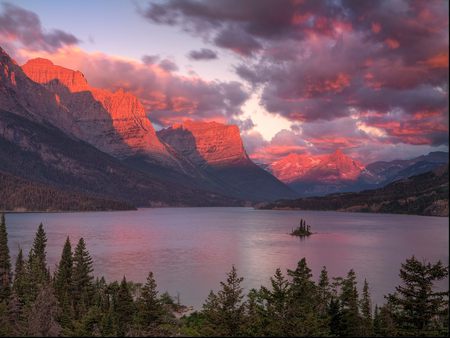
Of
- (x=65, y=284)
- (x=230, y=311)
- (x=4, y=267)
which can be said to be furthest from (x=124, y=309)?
(x=4, y=267)

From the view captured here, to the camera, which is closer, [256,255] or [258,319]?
[258,319]

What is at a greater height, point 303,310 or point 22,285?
point 303,310

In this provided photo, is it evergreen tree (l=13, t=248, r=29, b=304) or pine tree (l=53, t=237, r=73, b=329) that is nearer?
pine tree (l=53, t=237, r=73, b=329)

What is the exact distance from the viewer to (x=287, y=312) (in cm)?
5184

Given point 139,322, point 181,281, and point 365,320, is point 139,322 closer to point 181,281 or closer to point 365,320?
point 365,320

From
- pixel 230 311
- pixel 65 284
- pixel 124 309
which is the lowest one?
pixel 124 309

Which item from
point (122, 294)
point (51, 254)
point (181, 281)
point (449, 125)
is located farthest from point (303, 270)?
point (51, 254)

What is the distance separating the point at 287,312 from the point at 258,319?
3.53m

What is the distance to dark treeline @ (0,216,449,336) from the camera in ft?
155

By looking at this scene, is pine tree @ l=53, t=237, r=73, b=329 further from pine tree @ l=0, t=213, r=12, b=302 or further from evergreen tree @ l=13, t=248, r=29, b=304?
pine tree @ l=0, t=213, r=12, b=302

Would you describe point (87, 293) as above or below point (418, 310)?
below

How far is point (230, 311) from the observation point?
165ft

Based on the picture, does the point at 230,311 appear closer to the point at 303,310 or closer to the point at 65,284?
the point at 303,310

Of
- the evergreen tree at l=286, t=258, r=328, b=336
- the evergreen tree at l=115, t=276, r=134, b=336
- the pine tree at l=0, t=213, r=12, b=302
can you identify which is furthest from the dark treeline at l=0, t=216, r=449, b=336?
the pine tree at l=0, t=213, r=12, b=302
